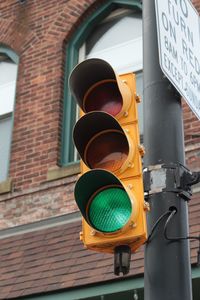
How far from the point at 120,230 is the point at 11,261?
4.70m

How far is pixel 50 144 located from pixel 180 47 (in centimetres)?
496

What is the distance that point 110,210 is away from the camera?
11.3ft

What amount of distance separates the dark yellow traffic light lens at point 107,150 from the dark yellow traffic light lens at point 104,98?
16 cm

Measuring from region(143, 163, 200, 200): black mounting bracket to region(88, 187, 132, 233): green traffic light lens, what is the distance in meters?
0.21

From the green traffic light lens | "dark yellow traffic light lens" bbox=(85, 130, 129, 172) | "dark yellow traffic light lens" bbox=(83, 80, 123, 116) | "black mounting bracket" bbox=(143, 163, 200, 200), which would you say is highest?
"dark yellow traffic light lens" bbox=(83, 80, 123, 116)

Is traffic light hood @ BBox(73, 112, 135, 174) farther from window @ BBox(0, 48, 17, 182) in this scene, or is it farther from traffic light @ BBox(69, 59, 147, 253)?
window @ BBox(0, 48, 17, 182)

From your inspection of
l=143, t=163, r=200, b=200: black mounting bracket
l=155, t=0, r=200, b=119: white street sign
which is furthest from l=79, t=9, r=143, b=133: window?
l=143, t=163, r=200, b=200: black mounting bracket

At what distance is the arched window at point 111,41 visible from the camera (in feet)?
29.7

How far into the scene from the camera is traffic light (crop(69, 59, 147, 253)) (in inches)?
132

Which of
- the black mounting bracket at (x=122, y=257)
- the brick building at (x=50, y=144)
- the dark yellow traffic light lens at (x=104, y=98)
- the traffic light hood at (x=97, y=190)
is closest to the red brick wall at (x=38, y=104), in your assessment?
the brick building at (x=50, y=144)

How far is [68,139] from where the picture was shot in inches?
349

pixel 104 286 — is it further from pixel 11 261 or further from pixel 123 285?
pixel 11 261

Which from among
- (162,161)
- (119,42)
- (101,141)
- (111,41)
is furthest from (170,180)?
(111,41)

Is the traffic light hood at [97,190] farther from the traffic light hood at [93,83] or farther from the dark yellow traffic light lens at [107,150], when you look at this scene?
the traffic light hood at [93,83]
